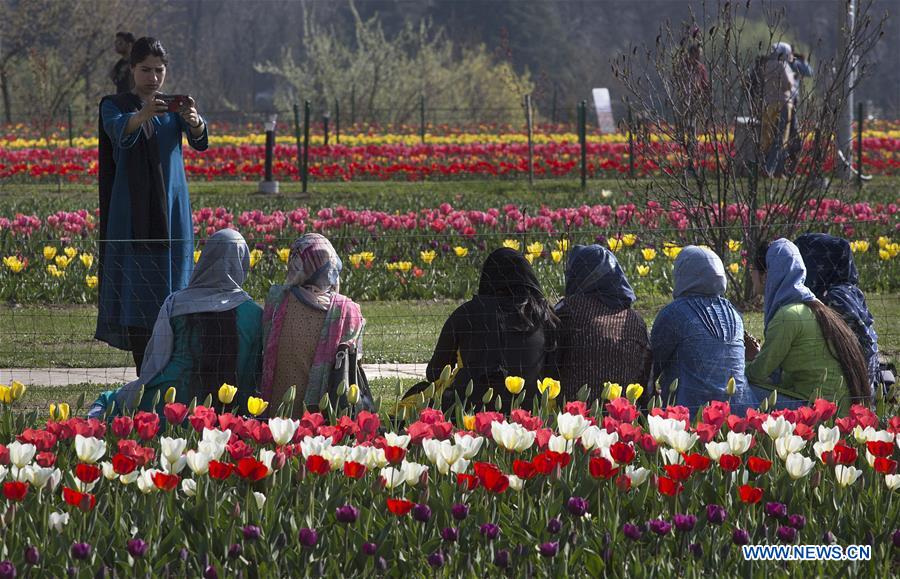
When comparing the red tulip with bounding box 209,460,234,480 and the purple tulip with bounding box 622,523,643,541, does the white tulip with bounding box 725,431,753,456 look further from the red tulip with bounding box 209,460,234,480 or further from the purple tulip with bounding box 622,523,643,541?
the red tulip with bounding box 209,460,234,480

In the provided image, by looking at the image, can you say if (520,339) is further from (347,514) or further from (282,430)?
(347,514)

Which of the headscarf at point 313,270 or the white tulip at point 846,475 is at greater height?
the headscarf at point 313,270

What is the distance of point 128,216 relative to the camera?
6645mm

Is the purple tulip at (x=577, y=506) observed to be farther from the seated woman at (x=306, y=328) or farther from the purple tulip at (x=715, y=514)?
the seated woman at (x=306, y=328)

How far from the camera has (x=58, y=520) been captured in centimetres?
362

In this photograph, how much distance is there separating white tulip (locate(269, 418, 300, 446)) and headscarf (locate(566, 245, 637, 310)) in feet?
6.34

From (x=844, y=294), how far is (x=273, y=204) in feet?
32.0

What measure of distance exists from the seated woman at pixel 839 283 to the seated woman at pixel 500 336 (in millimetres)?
1264

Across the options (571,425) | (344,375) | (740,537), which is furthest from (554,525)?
(344,375)

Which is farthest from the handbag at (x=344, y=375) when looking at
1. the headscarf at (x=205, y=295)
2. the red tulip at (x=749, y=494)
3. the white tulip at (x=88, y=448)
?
the red tulip at (x=749, y=494)

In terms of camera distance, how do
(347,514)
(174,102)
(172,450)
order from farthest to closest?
(174,102)
(172,450)
(347,514)

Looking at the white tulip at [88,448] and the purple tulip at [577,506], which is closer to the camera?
the purple tulip at [577,506]

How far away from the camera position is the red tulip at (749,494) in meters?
3.69

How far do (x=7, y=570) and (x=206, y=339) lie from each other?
7.32ft
